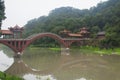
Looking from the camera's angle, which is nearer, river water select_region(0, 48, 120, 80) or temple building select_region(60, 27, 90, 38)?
river water select_region(0, 48, 120, 80)

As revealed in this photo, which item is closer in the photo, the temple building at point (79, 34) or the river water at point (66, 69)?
the river water at point (66, 69)

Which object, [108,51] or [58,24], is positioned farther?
[58,24]

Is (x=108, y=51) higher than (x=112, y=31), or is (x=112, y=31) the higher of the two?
(x=112, y=31)

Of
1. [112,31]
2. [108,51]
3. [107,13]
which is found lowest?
[108,51]

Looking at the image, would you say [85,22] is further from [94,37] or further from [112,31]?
[112,31]

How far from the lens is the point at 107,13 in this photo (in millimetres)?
59625

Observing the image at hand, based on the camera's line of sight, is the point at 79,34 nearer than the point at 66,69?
No

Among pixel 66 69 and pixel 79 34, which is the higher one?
pixel 79 34

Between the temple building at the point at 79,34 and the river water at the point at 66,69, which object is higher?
the temple building at the point at 79,34

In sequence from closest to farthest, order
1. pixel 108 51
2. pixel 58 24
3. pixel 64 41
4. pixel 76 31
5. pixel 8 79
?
pixel 8 79 < pixel 108 51 < pixel 64 41 < pixel 76 31 < pixel 58 24

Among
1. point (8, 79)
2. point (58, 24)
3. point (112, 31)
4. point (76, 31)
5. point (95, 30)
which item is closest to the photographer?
point (8, 79)

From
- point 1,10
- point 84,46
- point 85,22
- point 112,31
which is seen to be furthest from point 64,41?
point 1,10

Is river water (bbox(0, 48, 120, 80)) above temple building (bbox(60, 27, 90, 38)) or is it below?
below

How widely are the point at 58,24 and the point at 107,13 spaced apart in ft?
52.0
